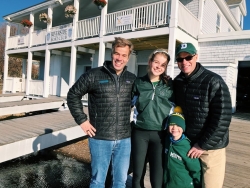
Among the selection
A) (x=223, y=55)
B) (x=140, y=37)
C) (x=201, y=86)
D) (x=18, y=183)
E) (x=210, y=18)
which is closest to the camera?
(x=201, y=86)

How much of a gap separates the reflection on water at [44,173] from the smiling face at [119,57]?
10.9ft

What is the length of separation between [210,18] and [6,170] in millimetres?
11233

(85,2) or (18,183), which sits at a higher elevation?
(85,2)

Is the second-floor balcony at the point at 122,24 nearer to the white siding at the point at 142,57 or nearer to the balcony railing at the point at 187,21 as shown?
the balcony railing at the point at 187,21

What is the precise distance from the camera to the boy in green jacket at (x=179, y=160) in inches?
82.4

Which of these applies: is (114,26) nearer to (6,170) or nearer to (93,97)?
(6,170)

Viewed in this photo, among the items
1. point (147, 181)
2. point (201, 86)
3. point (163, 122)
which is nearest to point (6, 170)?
point (147, 181)

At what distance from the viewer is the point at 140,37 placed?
860 cm

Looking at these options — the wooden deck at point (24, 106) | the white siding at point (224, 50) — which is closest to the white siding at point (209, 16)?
the white siding at point (224, 50)

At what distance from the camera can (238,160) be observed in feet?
14.5

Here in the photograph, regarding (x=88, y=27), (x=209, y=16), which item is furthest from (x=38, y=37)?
(x=209, y=16)

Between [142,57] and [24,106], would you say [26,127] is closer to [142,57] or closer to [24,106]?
[24,106]

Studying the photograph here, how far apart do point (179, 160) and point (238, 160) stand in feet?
9.86

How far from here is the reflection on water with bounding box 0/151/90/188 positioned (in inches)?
181
